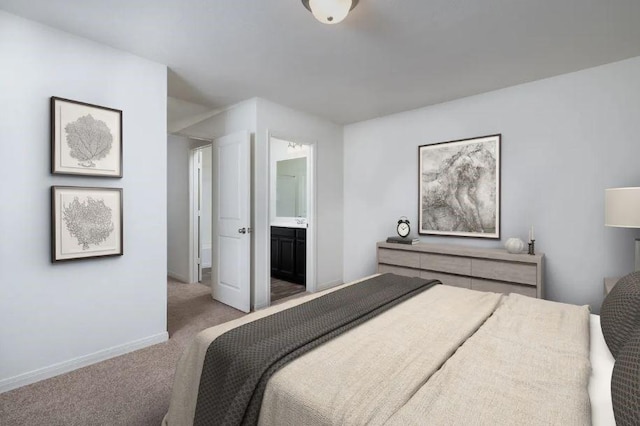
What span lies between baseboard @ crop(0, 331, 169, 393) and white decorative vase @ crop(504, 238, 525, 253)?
3268 millimetres

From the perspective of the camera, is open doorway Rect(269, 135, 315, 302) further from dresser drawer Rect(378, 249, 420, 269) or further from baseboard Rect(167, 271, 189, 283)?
baseboard Rect(167, 271, 189, 283)

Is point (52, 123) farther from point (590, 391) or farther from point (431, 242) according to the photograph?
point (431, 242)

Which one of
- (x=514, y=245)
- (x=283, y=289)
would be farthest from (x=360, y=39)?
(x=283, y=289)

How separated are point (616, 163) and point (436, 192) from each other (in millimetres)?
1573

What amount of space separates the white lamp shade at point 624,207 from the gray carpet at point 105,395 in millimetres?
3249

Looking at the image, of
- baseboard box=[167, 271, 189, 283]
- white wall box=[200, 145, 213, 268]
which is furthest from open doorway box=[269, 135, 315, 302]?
white wall box=[200, 145, 213, 268]

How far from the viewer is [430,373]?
109 cm

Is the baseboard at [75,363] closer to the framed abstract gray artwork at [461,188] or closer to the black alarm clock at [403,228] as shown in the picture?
the black alarm clock at [403,228]

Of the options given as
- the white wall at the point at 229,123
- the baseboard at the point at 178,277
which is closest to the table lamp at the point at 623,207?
the white wall at the point at 229,123

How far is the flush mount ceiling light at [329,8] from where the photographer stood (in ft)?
5.82

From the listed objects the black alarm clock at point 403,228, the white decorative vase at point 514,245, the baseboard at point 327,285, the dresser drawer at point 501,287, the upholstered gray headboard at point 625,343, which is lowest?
the baseboard at point 327,285

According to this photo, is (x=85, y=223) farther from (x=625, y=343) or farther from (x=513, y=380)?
(x=625, y=343)

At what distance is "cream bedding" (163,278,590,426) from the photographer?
893 mm

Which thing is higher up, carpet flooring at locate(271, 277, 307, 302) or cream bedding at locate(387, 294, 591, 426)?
cream bedding at locate(387, 294, 591, 426)
